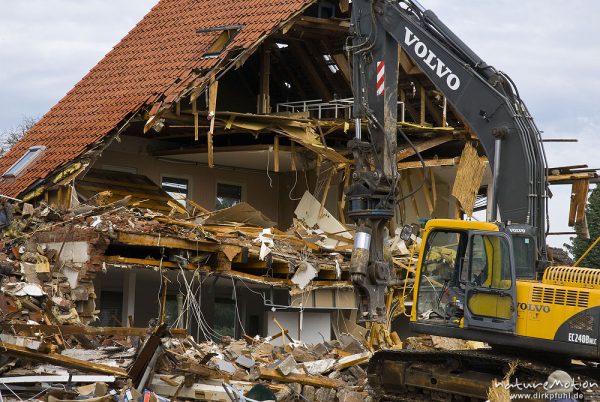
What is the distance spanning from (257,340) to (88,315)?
3206 mm

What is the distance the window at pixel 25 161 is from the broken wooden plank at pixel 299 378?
981 cm

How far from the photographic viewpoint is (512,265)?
492 inches

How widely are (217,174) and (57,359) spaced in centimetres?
1312

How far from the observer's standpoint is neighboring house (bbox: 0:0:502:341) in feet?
73.7

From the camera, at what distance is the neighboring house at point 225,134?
22469 millimetres

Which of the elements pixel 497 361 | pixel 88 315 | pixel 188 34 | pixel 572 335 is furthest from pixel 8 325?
pixel 188 34

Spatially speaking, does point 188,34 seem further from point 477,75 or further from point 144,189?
point 477,75

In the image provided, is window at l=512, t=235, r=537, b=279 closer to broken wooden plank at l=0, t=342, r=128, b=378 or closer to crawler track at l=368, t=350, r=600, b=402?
crawler track at l=368, t=350, r=600, b=402

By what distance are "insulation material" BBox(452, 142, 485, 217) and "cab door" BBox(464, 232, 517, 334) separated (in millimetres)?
10764

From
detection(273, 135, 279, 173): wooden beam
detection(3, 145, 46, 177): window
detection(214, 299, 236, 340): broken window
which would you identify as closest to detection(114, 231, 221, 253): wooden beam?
detection(273, 135, 279, 173): wooden beam

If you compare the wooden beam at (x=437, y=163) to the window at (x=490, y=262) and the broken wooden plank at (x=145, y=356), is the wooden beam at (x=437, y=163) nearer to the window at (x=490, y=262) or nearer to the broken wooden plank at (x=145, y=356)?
the broken wooden plank at (x=145, y=356)

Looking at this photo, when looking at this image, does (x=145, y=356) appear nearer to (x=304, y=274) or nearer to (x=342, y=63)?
(x=304, y=274)

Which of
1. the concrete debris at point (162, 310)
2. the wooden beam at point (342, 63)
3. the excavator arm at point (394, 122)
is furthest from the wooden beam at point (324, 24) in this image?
the excavator arm at point (394, 122)

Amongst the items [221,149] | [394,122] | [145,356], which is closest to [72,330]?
[145,356]
